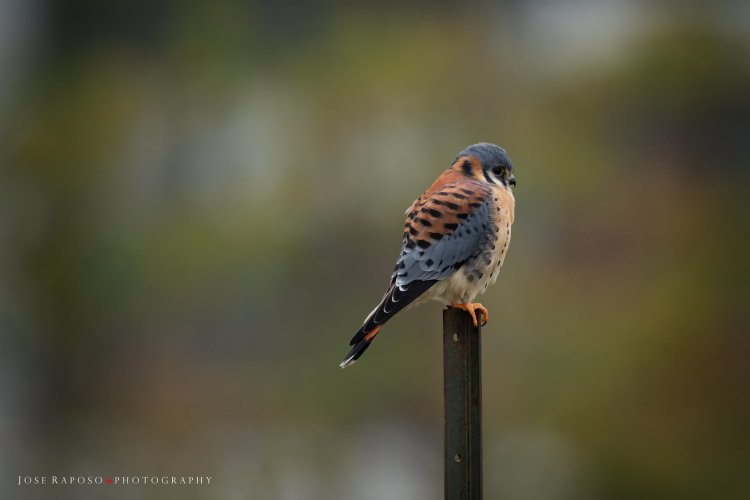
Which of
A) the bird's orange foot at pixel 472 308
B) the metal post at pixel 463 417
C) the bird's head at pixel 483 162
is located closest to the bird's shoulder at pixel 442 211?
the bird's head at pixel 483 162

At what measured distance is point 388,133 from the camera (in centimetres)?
667

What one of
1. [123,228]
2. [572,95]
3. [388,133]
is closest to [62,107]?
[123,228]

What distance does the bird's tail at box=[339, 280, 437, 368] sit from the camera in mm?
2395

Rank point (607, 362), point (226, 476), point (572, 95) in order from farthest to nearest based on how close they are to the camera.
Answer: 1. point (572, 95)
2. point (607, 362)
3. point (226, 476)

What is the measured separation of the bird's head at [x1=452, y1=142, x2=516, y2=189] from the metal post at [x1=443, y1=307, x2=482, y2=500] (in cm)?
86

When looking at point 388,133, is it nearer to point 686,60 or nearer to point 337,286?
point 337,286

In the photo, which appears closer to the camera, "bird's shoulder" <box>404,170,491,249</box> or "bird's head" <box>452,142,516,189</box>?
"bird's shoulder" <box>404,170,491,249</box>

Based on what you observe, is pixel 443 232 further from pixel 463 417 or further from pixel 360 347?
pixel 463 417

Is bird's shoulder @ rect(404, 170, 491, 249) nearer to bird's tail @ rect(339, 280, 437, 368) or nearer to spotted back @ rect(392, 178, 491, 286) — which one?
spotted back @ rect(392, 178, 491, 286)

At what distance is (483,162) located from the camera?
2838mm

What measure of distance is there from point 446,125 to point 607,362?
85.5 inches

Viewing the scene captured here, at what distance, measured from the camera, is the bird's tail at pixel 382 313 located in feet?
7.86

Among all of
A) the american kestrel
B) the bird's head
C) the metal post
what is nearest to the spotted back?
the american kestrel

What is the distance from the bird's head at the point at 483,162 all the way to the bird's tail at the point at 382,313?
0.50 m
